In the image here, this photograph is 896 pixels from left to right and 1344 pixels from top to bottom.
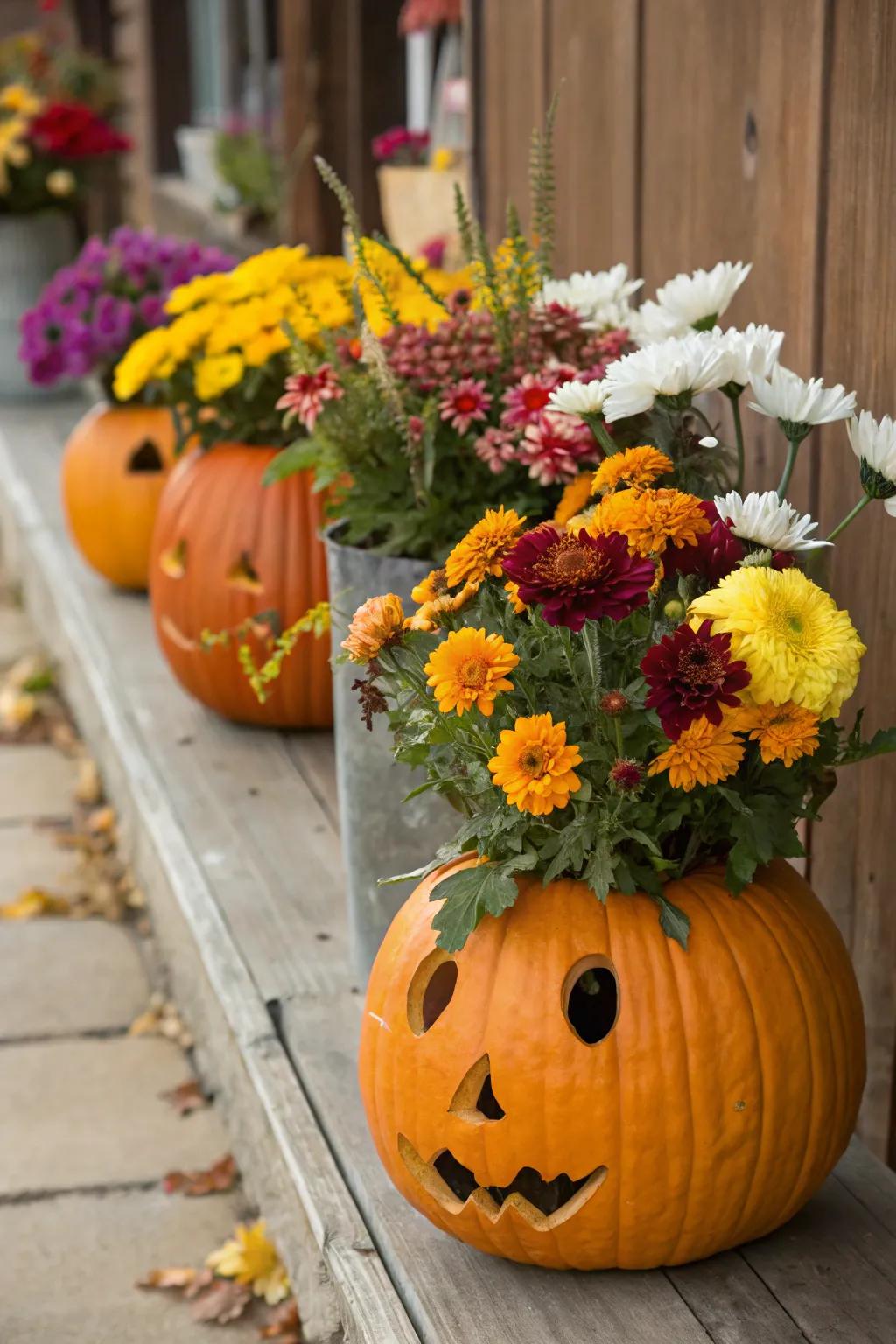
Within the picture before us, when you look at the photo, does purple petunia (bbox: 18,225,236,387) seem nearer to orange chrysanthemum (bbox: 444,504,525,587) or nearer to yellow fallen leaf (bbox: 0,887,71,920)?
yellow fallen leaf (bbox: 0,887,71,920)

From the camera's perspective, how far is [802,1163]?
4.69ft

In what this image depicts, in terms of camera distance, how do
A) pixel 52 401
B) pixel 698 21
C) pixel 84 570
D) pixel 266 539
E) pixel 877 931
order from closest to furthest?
pixel 877 931 < pixel 698 21 < pixel 266 539 < pixel 84 570 < pixel 52 401

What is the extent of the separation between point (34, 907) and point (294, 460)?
1.35 meters

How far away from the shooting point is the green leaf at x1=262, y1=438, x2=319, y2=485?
213 cm

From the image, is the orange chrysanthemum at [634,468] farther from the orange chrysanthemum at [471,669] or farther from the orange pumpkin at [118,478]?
the orange pumpkin at [118,478]

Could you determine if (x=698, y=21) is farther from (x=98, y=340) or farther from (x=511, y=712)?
(x=98, y=340)

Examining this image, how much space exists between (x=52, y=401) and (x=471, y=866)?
5.20m

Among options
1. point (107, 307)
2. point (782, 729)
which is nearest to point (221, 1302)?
point (782, 729)

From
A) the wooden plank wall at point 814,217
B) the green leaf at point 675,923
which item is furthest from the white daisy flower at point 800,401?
the green leaf at point 675,923

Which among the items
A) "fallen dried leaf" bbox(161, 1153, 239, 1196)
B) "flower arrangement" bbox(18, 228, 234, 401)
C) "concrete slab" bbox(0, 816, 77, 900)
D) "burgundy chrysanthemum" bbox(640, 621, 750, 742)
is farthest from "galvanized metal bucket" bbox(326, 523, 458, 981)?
"flower arrangement" bbox(18, 228, 234, 401)

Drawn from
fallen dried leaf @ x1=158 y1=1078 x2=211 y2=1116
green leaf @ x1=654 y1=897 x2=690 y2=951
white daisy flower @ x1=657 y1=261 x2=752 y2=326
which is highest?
white daisy flower @ x1=657 y1=261 x2=752 y2=326

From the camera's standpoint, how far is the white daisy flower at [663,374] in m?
1.40

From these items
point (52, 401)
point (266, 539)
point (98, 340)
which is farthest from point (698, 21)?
point (52, 401)

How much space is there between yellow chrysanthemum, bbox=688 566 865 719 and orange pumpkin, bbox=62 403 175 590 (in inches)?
96.2
